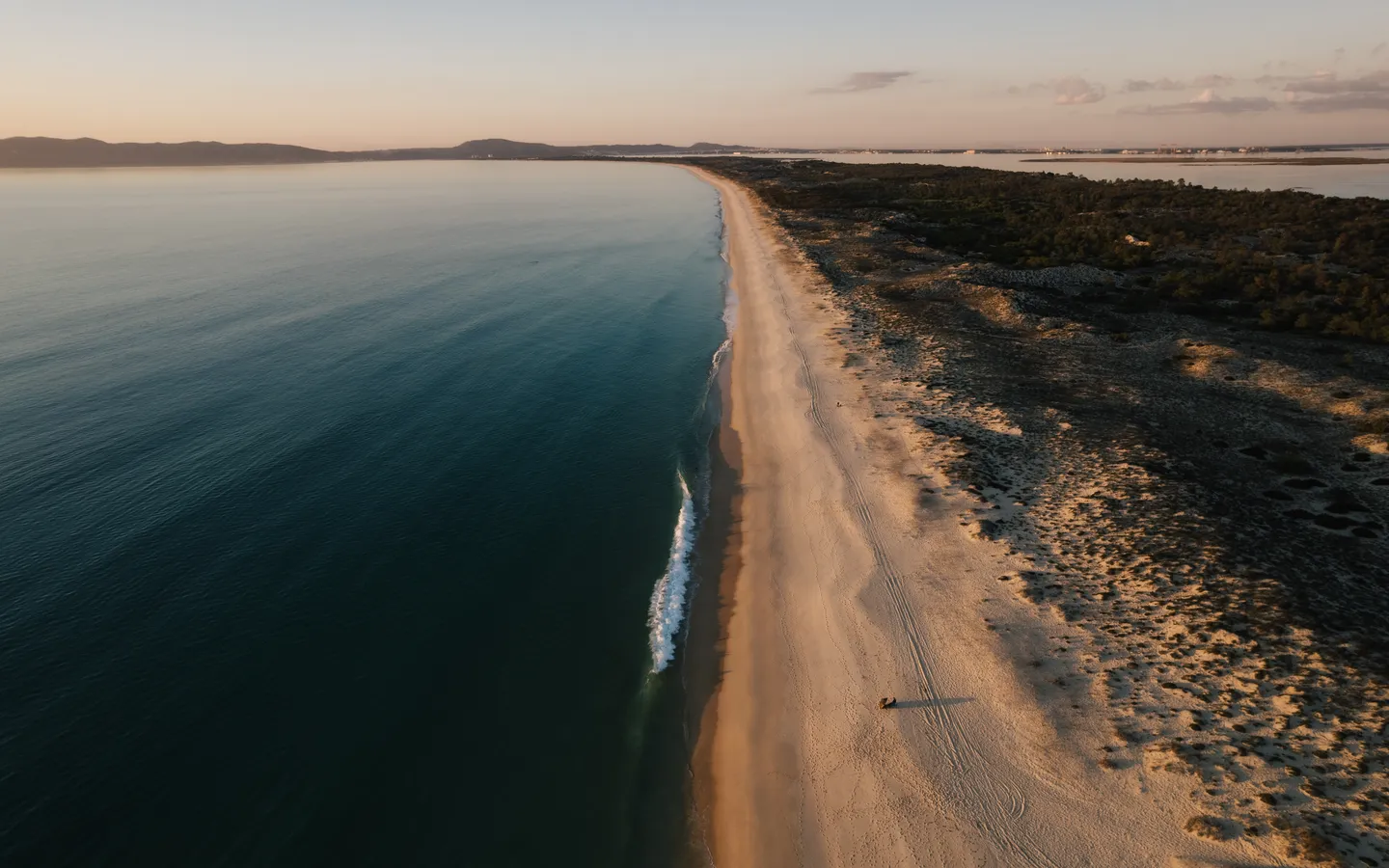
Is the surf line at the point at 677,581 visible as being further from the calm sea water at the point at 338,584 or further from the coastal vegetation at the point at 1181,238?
the coastal vegetation at the point at 1181,238

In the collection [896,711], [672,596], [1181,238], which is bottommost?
[672,596]

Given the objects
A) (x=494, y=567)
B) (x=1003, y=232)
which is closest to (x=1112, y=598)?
(x=494, y=567)

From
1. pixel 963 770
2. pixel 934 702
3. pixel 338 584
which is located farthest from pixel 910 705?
pixel 338 584

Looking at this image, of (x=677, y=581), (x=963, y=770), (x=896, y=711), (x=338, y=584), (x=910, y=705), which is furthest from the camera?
(x=677, y=581)

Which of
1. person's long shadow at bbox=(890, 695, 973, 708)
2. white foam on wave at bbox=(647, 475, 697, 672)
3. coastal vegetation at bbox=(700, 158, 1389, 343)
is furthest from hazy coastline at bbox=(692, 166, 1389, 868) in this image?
coastal vegetation at bbox=(700, 158, 1389, 343)

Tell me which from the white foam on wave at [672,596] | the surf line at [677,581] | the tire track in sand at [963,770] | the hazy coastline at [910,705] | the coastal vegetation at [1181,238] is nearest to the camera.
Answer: the tire track in sand at [963,770]

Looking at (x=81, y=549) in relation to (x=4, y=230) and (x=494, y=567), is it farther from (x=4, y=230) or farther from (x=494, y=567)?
(x=4, y=230)

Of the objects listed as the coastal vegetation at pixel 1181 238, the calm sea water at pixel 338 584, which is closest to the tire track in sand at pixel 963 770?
the calm sea water at pixel 338 584

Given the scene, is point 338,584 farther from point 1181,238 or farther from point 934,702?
point 1181,238
